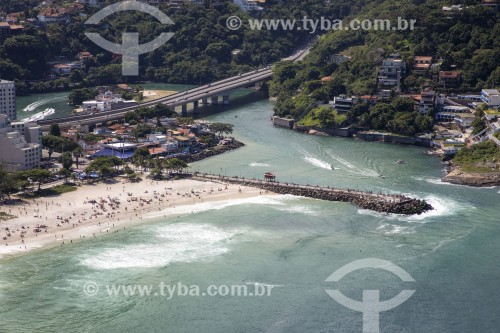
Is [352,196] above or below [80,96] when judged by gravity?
below

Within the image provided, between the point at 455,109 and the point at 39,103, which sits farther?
the point at 39,103

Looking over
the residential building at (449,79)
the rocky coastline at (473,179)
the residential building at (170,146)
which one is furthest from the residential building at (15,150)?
the residential building at (449,79)

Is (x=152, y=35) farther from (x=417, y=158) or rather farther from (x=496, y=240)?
(x=496, y=240)

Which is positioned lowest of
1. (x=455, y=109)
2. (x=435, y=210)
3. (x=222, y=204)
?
(x=222, y=204)

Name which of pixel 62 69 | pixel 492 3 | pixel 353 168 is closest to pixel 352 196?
pixel 353 168

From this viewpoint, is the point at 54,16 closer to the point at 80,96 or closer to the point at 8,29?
the point at 8,29

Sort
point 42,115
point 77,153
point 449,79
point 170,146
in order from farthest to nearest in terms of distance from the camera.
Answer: point 42,115 → point 449,79 → point 170,146 → point 77,153

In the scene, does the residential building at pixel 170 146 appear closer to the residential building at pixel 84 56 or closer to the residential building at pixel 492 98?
the residential building at pixel 492 98
